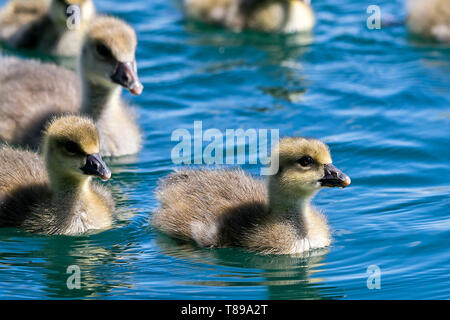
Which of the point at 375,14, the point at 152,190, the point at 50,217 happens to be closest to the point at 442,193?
the point at 152,190

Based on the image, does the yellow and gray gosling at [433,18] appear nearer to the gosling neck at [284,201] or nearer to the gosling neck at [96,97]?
the gosling neck at [96,97]

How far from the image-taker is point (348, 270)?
720 centimetres

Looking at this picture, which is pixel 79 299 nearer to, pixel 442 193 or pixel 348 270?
pixel 348 270

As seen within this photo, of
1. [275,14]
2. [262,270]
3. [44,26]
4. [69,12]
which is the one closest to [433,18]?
[275,14]

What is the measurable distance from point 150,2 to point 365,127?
513 cm

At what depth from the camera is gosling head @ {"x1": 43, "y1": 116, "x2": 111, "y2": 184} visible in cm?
750

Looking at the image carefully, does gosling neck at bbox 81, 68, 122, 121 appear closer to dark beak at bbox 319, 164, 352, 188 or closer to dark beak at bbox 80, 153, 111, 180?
dark beak at bbox 80, 153, 111, 180

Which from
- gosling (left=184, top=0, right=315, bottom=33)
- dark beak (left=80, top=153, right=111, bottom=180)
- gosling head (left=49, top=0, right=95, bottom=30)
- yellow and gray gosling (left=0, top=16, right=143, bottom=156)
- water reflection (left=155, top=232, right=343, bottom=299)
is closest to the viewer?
water reflection (left=155, top=232, right=343, bottom=299)

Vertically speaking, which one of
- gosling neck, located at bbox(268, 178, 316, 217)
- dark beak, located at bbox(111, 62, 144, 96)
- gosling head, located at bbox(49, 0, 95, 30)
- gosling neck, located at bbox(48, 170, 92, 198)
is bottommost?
gosling neck, located at bbox(268, 178, 316, 217)

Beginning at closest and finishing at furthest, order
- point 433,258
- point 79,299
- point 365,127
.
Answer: point 79,299 → point 433,258 → point 365,127

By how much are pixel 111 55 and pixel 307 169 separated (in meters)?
2.86

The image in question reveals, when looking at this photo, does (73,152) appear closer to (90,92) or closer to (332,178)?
(332,178)

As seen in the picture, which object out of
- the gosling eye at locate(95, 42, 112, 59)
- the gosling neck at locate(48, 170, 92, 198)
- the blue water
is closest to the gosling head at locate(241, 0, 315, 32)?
the blue water

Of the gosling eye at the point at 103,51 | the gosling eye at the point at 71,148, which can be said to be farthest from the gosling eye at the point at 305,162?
the gosling eye at the point at 103,51
